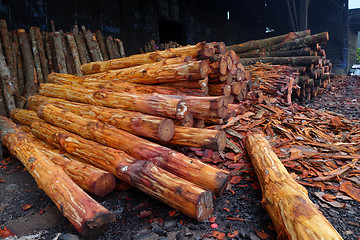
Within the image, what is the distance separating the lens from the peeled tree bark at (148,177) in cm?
197

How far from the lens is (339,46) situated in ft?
61.2

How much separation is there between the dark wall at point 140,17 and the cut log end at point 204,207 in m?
7.31

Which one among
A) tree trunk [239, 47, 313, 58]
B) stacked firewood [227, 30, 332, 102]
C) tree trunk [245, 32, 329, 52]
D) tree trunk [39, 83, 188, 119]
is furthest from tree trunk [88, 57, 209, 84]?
tree trunk [245, 32, 329, 52]

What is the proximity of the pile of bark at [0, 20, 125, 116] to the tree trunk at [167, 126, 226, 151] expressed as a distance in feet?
14.7

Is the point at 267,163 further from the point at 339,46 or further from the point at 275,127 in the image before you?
the point at 339,46

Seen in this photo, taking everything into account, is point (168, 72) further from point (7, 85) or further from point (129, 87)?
point (7, 85)

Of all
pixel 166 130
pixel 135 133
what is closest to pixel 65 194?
pixel 135 133

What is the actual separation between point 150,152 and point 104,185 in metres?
0.60

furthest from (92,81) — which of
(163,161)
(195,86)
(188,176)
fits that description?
(188,176)

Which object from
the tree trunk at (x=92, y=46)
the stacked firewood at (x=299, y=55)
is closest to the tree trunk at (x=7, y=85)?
the tree trunk at (x=92, y=46)

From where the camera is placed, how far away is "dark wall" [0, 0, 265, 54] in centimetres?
680

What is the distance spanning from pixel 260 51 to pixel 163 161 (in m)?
7.07

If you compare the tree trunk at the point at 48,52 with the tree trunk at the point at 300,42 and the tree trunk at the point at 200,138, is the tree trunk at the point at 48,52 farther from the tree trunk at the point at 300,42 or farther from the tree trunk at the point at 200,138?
the tree trunk at the point at 300,42

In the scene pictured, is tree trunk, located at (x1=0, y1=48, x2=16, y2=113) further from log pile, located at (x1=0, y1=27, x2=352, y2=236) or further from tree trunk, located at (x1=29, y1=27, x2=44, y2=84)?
tree trunk, located at (x1=29, y1=27, x2=44, y2=84)
